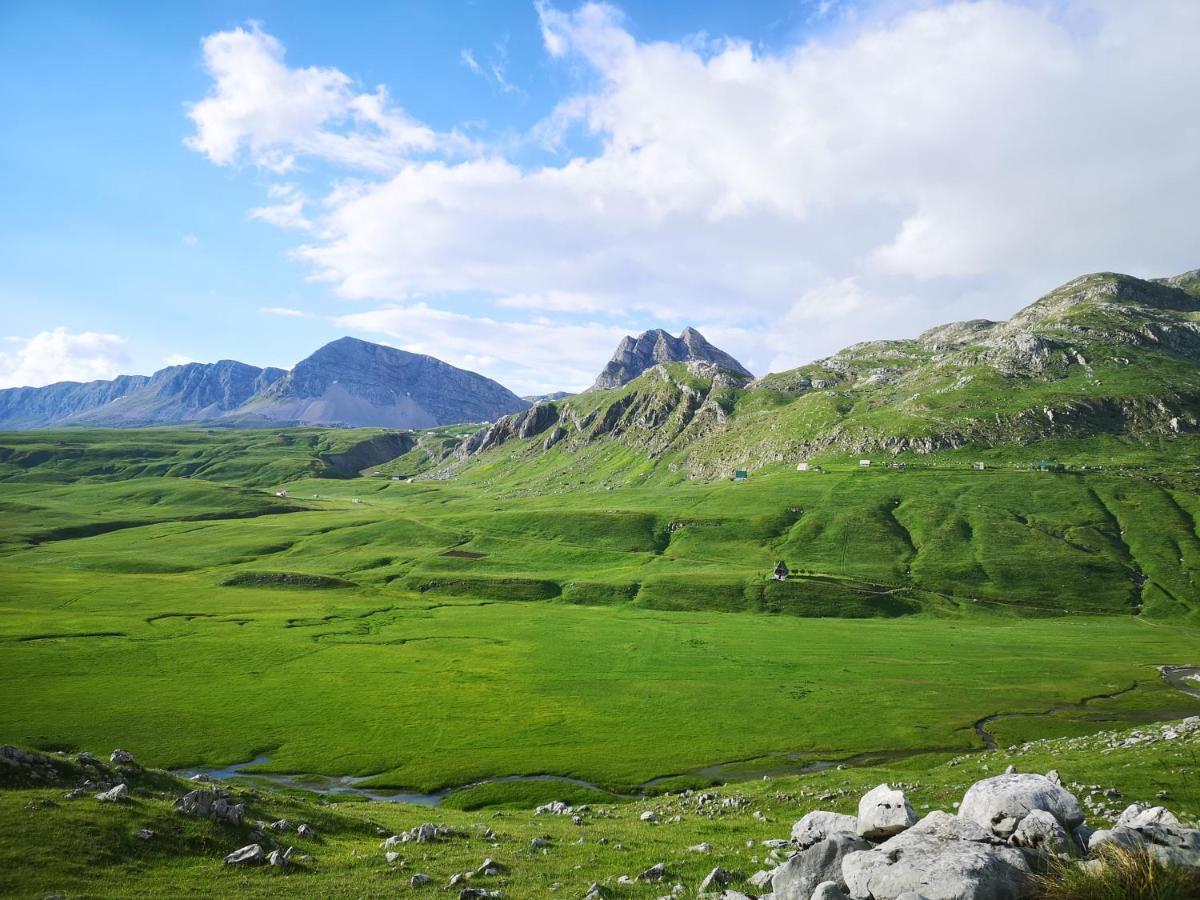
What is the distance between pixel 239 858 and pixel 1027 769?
4628 centimetres

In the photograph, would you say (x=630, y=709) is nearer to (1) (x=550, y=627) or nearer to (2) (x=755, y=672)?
(2) (x=755, y=672)

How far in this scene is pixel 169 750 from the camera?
6047 cm

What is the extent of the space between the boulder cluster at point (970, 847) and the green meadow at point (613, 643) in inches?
1674

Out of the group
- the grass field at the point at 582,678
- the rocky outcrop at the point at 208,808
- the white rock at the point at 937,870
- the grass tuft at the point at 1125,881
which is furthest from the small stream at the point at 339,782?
the grass tuft at the point at 1125,881

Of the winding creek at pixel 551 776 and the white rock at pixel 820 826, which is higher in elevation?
the white rock at pixel 820 826

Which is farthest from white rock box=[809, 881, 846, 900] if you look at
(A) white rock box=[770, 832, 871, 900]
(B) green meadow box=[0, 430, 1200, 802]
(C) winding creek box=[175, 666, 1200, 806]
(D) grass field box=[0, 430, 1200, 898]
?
(B) green meadow box=[0, 430, 1200, 802]

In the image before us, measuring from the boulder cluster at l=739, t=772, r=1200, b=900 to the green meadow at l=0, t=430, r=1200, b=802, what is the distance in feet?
139

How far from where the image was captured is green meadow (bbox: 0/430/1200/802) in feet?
212

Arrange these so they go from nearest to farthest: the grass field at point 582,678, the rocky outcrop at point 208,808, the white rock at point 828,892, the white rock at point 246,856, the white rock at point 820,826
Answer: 1. the white rock at point 828,892
2. the white rock at point 820,826
3. the white rock at point 246,856
4. the rocky outcrop at point 208,808
5. the grass field at point 582,678

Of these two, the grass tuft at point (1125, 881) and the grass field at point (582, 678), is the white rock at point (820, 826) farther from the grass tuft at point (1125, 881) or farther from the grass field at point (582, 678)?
the grass tuft at point (1125, 881)

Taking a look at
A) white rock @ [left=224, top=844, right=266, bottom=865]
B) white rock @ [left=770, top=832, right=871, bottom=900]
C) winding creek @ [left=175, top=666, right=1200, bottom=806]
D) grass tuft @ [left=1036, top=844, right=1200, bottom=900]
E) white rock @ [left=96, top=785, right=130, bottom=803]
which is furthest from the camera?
winding creek @ [left=175, top=666, right=1200, bottom=806]

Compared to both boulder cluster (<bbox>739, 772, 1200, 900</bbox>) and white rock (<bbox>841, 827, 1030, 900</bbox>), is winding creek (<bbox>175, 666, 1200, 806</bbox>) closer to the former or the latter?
boulder cluster (<bbox>739, 772, 1200, 900</bbox>)

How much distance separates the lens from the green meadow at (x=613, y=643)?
212ft

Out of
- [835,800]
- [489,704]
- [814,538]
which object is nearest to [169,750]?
[489,704]
